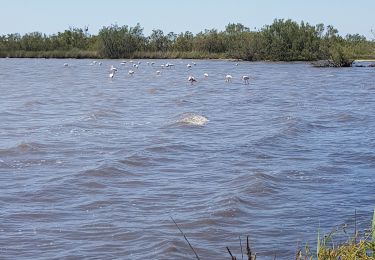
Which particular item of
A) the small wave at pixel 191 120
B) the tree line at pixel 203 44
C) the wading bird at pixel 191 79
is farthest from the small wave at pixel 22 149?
the tree line at pixel 203 44

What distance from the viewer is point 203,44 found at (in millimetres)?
93812

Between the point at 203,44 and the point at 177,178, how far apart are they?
81980 mm

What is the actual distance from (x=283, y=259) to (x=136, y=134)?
11455 mm

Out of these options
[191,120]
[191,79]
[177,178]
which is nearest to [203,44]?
[191,79]

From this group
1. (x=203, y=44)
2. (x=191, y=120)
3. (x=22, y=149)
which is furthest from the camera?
(x=203, y=44)

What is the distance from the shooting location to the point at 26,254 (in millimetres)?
8250

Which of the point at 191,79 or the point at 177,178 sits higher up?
the point at 191,79

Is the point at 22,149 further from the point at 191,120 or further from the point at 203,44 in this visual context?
the point at 203,44

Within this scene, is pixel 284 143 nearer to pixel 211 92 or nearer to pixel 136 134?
pixel 136 134

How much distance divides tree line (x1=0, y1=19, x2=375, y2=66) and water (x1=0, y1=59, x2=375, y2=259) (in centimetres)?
4316

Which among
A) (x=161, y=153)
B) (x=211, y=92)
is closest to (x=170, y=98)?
(x=211, y=92)

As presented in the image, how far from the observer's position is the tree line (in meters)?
77.1

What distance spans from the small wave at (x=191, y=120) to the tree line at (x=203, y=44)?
1650 inches

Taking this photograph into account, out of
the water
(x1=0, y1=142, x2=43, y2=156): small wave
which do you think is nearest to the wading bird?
the water
